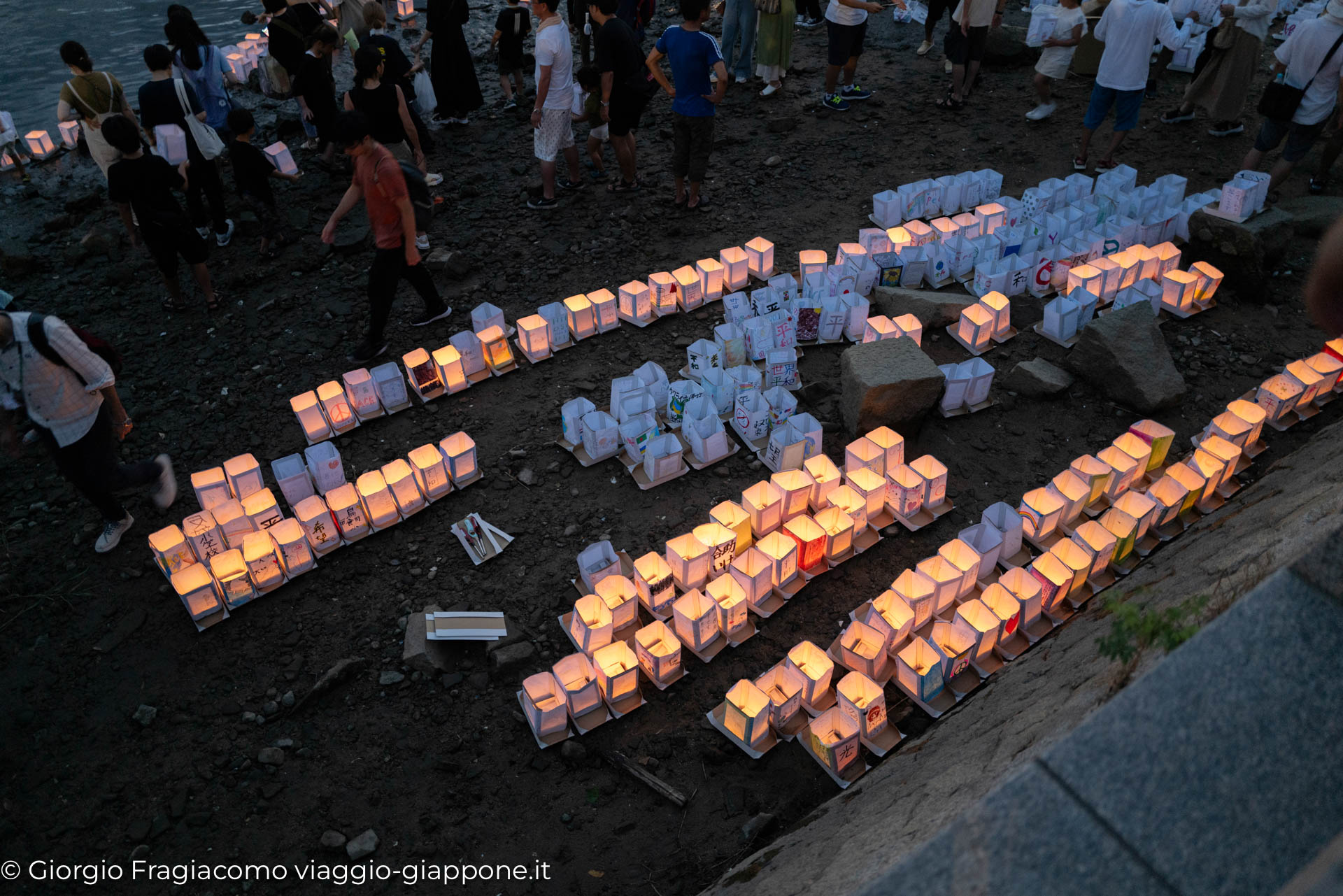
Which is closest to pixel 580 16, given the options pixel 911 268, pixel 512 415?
pixel 911 268

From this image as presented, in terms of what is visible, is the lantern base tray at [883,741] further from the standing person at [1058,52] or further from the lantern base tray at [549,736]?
the standing person at [1058,52]

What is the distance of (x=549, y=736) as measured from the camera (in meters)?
4.01

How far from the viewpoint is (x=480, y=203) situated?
321 inches

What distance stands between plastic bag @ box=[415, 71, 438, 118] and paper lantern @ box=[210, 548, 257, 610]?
6159 mm

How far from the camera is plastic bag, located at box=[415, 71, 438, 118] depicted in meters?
Answer: 9.19

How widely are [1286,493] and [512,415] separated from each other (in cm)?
451

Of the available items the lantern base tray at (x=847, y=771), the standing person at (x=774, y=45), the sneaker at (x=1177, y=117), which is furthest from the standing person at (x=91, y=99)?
the sneaker at (x=1177, y=117)

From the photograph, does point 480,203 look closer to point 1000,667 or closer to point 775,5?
point 775,5

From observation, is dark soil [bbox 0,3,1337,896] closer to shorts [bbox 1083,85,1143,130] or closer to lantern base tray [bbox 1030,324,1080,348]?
lantern base tray [bbox 1030,324,1080,348]

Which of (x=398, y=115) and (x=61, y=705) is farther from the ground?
(x=398, y=115)

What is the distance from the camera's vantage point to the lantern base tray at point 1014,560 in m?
4.68

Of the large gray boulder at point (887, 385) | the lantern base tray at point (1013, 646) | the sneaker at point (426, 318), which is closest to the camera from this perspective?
the lantern base tray at point (1013, 646)

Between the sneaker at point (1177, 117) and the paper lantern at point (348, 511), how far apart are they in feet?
29.8

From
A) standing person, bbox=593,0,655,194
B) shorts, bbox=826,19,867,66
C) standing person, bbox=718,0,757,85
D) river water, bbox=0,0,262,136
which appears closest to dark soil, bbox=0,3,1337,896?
standing person, bbox=593,0,655,194
